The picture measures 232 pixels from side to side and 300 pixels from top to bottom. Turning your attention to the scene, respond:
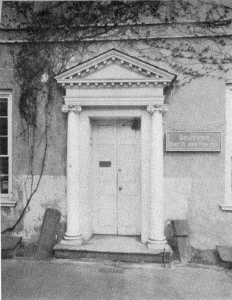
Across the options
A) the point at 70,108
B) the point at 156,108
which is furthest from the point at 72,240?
the point at 156,108

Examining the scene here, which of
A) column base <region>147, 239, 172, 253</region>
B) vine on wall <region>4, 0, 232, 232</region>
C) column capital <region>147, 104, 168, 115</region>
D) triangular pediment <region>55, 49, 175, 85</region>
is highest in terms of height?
vine on wall <region>4, 0, 232, 232</region>

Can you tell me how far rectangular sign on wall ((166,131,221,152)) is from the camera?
19.9ft

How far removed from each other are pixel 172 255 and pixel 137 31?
15.0 ft

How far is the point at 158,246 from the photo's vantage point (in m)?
5.82

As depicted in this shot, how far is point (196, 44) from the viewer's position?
6.11 m

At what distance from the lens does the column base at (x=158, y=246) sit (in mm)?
5724

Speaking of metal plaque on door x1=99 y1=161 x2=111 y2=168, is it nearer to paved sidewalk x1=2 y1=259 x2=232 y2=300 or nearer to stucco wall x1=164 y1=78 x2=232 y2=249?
stucco wall x1=164 y1=78 x2=232 y2=249

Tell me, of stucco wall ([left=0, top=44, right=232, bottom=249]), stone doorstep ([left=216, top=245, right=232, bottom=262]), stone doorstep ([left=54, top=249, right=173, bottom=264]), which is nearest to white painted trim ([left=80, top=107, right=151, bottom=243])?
stucco wall ([left=0, top=44, right=232, bottom=249])

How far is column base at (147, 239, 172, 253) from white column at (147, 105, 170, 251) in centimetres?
3

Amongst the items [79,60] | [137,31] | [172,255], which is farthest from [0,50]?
[172,255]

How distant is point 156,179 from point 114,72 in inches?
90.9

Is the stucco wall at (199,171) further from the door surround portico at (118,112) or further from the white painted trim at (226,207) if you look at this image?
the door surround portico at (118,112)

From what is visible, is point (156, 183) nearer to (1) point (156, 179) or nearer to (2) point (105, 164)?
(1) point (156, 179)

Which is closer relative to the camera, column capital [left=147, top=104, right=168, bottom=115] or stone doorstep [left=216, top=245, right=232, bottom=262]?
stone doorstep [left=216, top=245, right=232, bottom=262]
